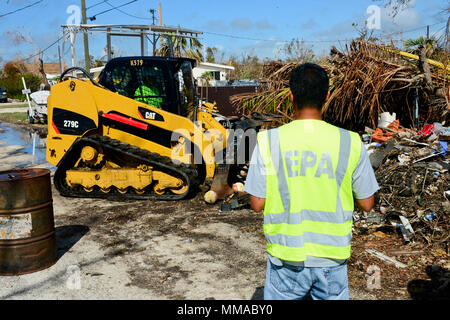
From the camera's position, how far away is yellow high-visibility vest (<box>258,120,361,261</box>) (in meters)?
2.14

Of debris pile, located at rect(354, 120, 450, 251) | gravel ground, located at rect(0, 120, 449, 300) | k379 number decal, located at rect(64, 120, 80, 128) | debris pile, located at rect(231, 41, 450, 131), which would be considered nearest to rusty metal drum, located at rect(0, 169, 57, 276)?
gravel ground, located at rect(0, 120, 449, 300)

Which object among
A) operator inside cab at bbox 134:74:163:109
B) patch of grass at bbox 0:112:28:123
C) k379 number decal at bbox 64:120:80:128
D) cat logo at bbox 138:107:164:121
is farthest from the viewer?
patch of grass at bbox 0:112:28:123

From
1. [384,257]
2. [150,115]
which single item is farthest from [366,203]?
[150,115]

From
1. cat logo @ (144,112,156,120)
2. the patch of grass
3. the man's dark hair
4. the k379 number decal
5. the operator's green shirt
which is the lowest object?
the patch of grass

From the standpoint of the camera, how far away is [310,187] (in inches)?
85.6

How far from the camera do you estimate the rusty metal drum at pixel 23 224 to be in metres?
4.53

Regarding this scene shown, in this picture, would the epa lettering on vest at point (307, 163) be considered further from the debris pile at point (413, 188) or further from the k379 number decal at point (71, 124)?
the k379 number decal at point (71, 124)

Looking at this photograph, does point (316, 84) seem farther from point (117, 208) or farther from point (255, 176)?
point (117, 208)

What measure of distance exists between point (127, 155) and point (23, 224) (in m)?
3.01

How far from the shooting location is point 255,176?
223 centimetres

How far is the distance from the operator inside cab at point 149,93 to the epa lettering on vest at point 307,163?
19.4 ft

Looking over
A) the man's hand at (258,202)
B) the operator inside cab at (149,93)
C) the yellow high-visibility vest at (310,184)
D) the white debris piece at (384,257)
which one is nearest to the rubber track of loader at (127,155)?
the operator inside cab at (149,93)

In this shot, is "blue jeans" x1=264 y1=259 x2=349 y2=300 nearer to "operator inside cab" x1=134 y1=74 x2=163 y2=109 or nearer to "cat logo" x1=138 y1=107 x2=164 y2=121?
"cat logo" x1=138 y1=107 x2=164 y2=121

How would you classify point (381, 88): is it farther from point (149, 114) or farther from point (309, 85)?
point (309, 85)
